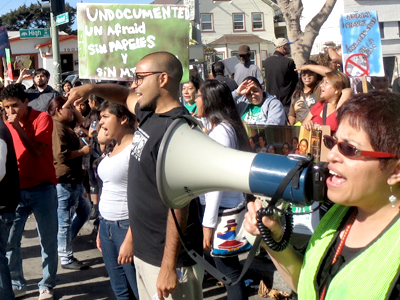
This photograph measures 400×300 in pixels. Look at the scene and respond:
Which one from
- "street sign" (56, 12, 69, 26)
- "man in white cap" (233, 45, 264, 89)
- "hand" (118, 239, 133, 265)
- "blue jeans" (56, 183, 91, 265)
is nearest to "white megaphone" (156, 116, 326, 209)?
"hand" (118, 239, 133, 265)

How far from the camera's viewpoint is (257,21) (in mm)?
44812

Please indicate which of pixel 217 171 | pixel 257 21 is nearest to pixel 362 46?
pixel 217 171

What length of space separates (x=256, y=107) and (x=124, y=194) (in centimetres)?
215

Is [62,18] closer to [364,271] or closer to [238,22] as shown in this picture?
[364,271]

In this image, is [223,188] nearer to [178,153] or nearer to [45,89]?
[178,153]

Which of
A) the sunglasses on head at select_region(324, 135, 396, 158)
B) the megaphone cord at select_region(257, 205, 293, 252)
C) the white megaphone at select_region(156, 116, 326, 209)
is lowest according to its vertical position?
the megaphone cord at select_region(257, 205, 293, 252)

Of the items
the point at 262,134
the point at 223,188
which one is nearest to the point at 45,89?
the point at 262,134

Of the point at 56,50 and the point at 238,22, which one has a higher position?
the point at 238,22

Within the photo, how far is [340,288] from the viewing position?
1.58m

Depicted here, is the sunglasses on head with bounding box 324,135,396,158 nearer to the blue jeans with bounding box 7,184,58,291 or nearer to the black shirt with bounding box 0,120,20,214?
the black shirt with bounding box 0,120,20,214

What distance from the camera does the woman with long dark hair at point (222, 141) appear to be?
3.52 m

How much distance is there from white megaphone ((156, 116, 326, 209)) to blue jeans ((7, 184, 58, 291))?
8.86 feet

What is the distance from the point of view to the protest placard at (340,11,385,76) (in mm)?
5309

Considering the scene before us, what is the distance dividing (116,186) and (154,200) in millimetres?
901
